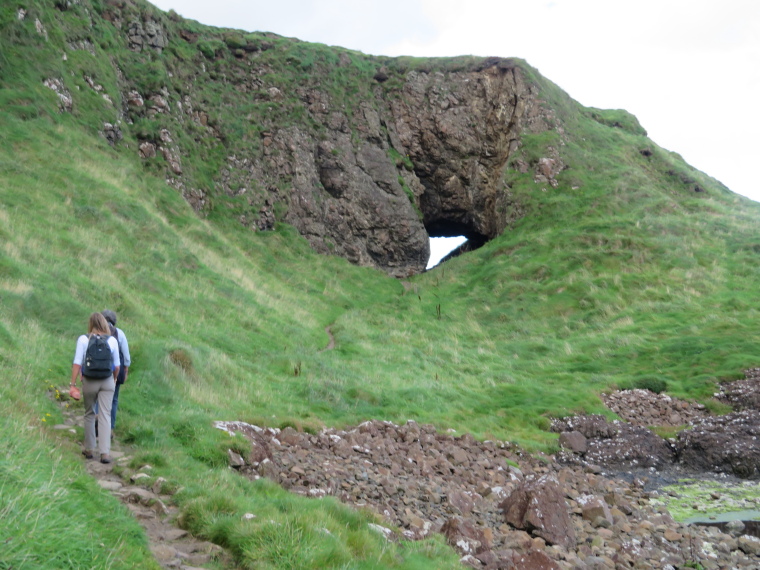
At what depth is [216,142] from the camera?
130ft

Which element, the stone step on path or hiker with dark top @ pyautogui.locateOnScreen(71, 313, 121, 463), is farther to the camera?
hiker with dark top @ pyautogui.locateOnScreen(71, 313, 121, 463)

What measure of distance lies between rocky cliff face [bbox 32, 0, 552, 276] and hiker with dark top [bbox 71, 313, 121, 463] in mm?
24404

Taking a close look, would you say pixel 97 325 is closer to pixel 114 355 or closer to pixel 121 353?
pixel 114 355

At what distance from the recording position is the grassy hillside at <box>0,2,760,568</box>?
6.21 m

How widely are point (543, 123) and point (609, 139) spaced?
8252mm

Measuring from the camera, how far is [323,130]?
45531 millimetres

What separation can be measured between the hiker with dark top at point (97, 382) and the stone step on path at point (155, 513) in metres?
0.30

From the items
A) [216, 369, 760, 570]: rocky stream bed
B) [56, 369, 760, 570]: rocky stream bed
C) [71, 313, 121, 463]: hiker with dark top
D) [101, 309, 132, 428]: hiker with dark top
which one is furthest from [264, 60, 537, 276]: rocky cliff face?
[71, 313, 121, 463]: hiker with dark top

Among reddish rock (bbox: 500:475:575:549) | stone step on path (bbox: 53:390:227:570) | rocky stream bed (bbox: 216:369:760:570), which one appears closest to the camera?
stone step on path (bbox: 53:390:227:570)

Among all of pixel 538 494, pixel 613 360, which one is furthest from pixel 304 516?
pixel 613 360

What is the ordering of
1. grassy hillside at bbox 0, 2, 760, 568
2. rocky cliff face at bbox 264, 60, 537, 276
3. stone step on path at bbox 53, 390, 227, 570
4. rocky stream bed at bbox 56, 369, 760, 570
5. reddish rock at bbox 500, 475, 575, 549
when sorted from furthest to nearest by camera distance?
1. rocky cliff face at bbox 264, 60, 537, 276
2. reddish rock at bbox 500, 475, 575, 549
3. rocky stream bed at bbox 56, 369, 760, 570
4. grassy hillside at bbox 0, 2, 760, 568
5. stone step on path at bbox 53, 390, 227, 570

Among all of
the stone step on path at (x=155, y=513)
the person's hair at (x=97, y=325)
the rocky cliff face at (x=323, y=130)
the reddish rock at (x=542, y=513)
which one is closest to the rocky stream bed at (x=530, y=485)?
the reddish rock at (x=542, y=513)

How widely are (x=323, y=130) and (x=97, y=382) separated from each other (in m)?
39.6

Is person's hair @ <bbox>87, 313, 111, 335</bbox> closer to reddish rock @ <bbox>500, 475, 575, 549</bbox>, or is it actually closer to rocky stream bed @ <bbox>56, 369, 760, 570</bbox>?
rocky stream bed @ <bbox>56, 369, 760, 570</bbox>
